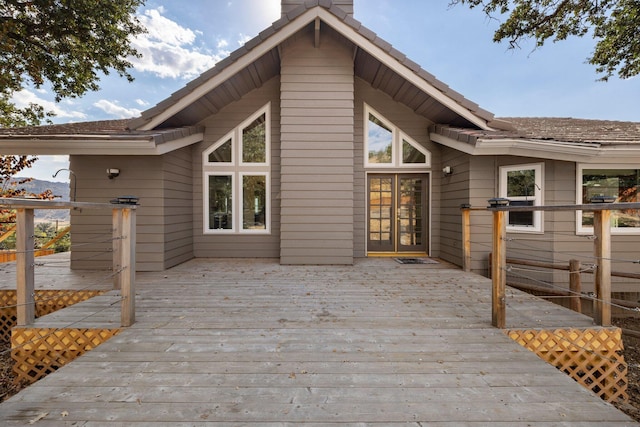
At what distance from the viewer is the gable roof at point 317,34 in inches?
189

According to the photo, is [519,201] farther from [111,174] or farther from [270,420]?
[111,174]

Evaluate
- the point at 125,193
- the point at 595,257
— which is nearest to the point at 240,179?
the point at 125,193

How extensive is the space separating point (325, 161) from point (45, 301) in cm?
481

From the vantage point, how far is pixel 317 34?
5.05 meters

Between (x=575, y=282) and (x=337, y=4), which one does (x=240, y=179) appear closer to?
(x=337, y=4)

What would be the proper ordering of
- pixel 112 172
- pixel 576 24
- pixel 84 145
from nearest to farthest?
pixel 84 145
pixel 112 172
pixel 576 24

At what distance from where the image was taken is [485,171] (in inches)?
201

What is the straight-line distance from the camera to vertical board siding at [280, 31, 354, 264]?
5352 millimetres

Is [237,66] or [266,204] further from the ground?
[237,66]

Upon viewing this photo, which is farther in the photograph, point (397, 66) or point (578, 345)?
point (397, 66)

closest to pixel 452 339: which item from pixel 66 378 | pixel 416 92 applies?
pixel 66 378

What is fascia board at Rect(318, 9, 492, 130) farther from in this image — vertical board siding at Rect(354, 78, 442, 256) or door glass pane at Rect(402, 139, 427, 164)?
door glass pane at Rect(402, 139, 427, 164)

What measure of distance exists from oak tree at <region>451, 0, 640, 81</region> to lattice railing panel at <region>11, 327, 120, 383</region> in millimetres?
9137

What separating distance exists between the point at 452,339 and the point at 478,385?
0.61m
